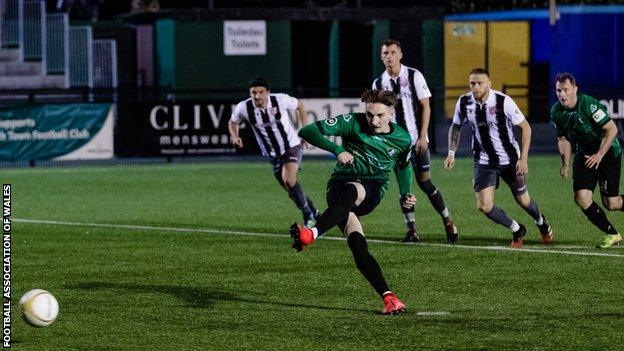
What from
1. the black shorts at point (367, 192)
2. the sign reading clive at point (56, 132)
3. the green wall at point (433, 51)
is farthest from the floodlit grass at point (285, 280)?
the green wall at point (433, 51)

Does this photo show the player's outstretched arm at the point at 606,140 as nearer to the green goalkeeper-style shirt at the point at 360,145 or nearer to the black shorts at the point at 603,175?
the black shorts at the point at 603,175

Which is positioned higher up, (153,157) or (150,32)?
(150,32)

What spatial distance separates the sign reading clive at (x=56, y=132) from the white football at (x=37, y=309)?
2022 centimetres

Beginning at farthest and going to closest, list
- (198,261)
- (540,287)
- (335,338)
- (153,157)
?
(153,157) → (198,261) → (540,287) → (335,338)

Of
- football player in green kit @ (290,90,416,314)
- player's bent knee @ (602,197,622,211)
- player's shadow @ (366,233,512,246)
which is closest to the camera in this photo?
football player in green kit @ (290,90,416,314)

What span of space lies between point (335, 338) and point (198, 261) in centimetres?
512

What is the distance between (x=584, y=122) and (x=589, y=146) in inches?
15.0

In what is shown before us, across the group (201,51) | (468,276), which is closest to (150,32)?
(201,51)

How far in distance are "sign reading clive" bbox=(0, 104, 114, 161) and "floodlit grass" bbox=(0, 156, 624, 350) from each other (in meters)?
6.84

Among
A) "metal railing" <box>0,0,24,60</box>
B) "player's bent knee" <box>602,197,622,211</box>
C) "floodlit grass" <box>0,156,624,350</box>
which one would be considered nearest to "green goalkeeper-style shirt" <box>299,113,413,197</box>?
"floodlit grass" <box>0,156,624,350</box>

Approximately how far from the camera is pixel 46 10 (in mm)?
37062

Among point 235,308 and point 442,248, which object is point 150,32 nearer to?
point 442,248

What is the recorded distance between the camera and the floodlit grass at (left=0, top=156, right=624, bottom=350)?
1027 centimetres

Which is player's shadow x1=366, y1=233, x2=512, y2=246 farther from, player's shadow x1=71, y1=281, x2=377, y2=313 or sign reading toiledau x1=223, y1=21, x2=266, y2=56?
sign reading toiledau x1=223, y1=21, x2=266, y2=56
